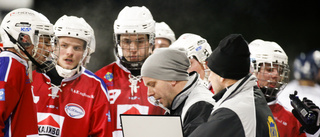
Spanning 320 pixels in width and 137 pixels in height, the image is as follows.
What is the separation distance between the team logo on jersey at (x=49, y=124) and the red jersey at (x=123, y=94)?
37cm

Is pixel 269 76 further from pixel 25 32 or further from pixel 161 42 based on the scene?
pixel 25 32

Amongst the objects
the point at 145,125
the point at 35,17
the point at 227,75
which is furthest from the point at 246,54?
the point at 35,17

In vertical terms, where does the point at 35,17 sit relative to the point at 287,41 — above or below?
above

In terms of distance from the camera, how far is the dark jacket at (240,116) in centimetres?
186

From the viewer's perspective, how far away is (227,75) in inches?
80.9

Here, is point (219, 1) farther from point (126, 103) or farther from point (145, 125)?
point (145, 125)

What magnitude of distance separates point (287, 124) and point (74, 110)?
1481 mm

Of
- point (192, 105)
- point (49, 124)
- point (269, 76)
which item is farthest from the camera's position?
point (269, 76)

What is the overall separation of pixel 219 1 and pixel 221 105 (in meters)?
3.20

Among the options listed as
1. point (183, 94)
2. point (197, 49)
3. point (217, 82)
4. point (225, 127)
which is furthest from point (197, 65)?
point (225, 127)

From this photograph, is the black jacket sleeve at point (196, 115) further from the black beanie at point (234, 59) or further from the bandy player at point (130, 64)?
the bandy player at point (130, 64)

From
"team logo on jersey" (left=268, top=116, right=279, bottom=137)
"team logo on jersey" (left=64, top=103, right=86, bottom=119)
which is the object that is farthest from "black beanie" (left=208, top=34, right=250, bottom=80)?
"team logo on jersey" (left=64, top=103, right=86, bottom=119)

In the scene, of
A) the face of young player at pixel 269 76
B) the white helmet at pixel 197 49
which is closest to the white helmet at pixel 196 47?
the white helmet at pixel 197 49

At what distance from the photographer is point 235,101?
6.33 ft
